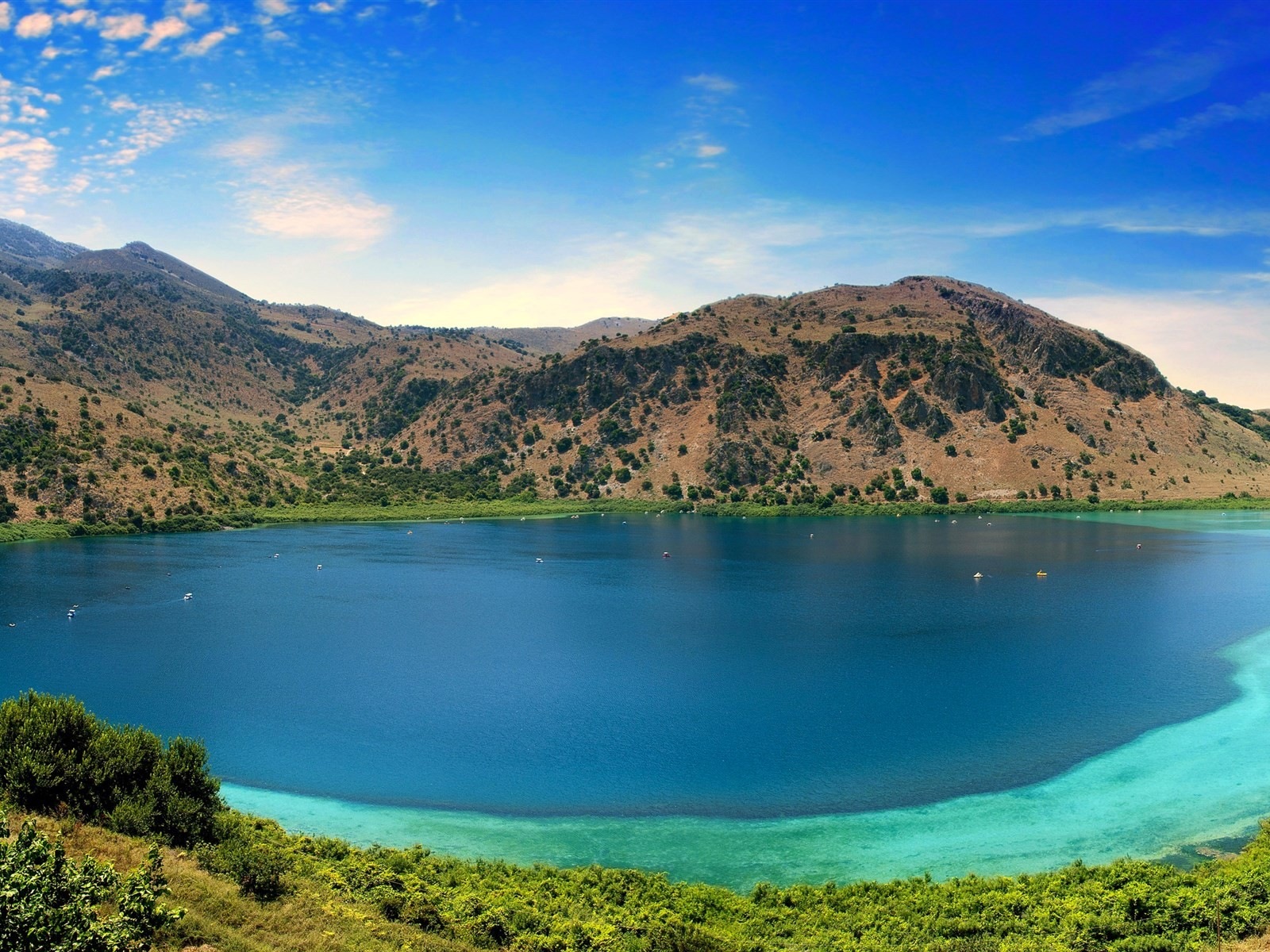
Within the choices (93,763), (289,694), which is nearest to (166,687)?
(289,694)

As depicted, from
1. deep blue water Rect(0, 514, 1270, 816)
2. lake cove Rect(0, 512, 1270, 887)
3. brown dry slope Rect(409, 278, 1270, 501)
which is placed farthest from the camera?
brown dry slope Rect(409, 278, 1270, 501)

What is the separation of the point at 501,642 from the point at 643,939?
139ft

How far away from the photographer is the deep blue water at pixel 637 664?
38500 millimetres

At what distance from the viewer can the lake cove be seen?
3291 centimetres

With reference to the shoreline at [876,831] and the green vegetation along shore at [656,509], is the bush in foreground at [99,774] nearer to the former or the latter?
the shoreline at [876,831]

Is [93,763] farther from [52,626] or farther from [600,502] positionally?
[600,502]

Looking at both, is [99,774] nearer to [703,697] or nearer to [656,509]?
[703,697]

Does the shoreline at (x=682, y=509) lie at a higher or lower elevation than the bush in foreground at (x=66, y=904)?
higher

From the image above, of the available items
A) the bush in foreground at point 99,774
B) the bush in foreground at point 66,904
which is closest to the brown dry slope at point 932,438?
the bush in foreground at point 99,774

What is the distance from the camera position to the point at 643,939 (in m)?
21.6

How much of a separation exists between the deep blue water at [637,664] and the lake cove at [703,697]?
0.86 ft

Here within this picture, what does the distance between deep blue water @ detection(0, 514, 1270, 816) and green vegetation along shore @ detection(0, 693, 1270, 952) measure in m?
8.35

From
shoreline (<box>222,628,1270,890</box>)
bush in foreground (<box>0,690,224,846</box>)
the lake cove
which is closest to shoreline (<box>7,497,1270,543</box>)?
the lake cove

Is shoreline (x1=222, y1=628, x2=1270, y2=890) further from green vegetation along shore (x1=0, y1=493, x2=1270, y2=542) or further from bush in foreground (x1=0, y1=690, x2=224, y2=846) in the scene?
green vegetation along shore (x1=0, y1=493, x2=1270, y2=542)
